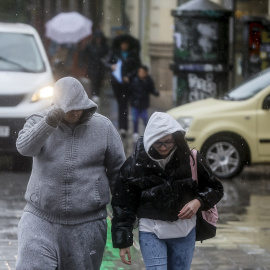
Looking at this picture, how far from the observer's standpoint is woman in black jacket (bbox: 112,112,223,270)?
203 inches

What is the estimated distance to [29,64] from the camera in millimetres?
13422

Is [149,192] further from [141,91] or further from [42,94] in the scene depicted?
[141,91]

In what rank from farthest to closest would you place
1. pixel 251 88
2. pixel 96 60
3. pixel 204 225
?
pixel 96 60
pixel 251 88
pixel 204 225

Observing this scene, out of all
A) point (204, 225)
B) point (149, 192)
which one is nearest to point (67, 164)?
point (149, 192)

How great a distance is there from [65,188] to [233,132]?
7.80 m

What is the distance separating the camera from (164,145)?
515 cm

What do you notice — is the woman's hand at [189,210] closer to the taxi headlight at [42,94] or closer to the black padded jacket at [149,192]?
the black padded jacket at [149,192]

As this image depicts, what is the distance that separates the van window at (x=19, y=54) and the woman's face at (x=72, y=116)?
8010 mm

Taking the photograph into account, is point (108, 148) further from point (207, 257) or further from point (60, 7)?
point (60, 7)

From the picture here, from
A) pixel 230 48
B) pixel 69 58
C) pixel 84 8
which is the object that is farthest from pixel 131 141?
pixel 84 8

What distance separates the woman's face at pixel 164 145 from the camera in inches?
203

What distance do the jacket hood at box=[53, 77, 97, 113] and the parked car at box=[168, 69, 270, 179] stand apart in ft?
24.5

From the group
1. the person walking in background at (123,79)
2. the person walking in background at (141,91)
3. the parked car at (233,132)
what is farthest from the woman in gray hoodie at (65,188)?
the person walking in background at (123,79)

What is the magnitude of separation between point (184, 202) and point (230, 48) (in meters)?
13.8
